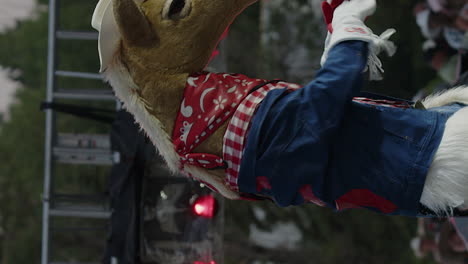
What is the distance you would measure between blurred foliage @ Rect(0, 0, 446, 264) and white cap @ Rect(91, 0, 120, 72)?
2304 millimetres

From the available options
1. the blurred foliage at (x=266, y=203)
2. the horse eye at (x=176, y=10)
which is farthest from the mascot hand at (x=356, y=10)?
the blurred foliage at (x=266, y=203)

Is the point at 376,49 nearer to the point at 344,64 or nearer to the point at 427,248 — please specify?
the point at 344,64

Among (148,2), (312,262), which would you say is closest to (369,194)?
(148,2)

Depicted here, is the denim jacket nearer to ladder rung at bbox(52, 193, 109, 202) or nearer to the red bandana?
the red bandana

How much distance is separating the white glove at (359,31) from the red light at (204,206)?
3.04ft

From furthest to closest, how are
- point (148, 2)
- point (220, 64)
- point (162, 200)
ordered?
1. point (162, 200)
2. point (220, 64)
3. point (148, 2)

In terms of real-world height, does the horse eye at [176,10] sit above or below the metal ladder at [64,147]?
above

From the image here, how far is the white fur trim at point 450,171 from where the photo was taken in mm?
902

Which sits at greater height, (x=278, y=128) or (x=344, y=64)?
(x=344, y=64)

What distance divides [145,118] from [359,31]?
446 mm

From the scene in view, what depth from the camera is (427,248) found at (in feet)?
9.78

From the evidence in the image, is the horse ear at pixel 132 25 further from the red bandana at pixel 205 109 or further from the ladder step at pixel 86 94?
the ladder step at pixel 86 94

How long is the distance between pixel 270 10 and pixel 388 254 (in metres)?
2.11

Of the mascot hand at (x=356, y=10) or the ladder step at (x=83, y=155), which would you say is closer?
the mascot hand at (x=356, y=10)
